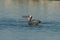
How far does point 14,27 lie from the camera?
16.4 m

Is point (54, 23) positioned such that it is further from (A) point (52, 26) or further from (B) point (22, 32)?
(B) point (22, 32)

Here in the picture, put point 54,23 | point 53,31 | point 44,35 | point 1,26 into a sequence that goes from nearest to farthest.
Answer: point 44,35
point 53,31
point 1,26
point 54,23

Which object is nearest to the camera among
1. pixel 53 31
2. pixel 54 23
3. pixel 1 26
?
pixel 53 31

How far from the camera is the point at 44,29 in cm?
1588

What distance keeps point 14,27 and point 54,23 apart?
2.59 meters

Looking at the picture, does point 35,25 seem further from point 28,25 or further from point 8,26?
point 8,26

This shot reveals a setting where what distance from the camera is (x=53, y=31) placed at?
1540 centimetres

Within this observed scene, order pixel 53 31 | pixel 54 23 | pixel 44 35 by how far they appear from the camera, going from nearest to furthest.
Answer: pixel 44 35 < pixel 53 31 < pixel 54 23

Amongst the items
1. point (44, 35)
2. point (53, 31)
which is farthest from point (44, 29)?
point (44, 35)

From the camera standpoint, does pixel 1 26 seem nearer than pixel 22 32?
No

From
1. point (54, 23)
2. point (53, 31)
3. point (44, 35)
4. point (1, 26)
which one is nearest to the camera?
point (44, 35)

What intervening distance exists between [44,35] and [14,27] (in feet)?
8.34

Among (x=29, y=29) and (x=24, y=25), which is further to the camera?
(x=24, y=25)

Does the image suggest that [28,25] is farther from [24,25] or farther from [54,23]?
[54,23]
